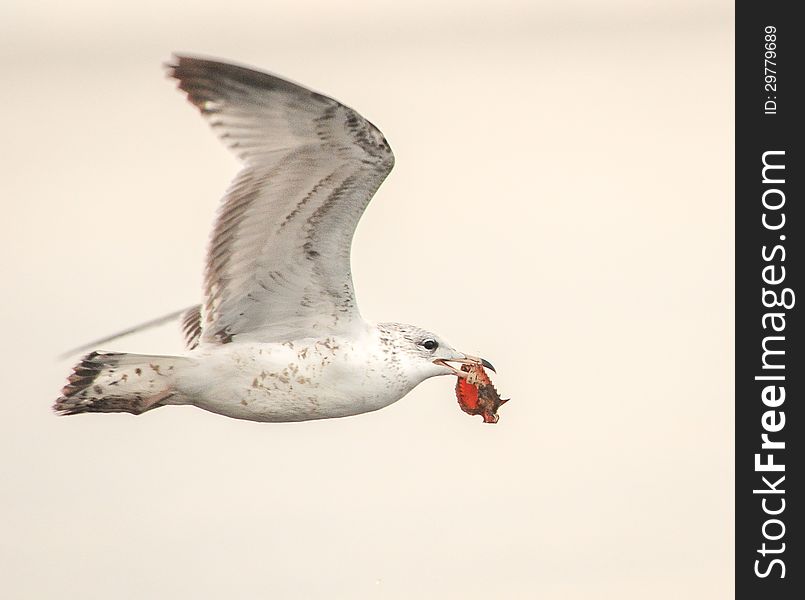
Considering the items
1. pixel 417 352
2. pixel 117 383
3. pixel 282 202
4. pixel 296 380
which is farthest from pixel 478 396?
pixel 117 383

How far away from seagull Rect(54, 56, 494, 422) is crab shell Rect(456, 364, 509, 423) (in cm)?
10

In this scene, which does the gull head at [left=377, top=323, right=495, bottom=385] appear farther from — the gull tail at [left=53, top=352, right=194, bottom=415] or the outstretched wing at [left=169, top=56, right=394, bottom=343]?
the gull tail at [left=53, top=352, right=194, bottom=415]

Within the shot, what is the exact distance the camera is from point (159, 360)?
2.76 meters

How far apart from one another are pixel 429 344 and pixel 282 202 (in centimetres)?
45

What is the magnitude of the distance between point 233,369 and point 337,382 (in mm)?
216

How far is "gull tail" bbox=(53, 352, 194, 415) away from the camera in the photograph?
8.96 ft

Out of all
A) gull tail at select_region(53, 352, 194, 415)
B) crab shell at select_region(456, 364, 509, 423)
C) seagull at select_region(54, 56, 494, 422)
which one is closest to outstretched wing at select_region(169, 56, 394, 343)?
seagull at select_region(54, 56, 494, 422)

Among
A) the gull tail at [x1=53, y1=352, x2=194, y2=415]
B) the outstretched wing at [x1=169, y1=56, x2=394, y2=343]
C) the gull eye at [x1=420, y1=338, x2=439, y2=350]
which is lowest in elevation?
the gull tail at [x1=53, y1=352, x2=194, y2=415]

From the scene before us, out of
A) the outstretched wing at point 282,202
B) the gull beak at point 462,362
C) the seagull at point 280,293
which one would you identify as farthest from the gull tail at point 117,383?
the gull beak at point 462,362

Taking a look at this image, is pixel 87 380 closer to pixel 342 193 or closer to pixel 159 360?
pixel 159 360

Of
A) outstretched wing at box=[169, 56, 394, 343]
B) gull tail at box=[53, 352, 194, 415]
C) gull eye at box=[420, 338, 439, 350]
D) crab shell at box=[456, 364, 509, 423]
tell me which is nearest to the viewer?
outstretched wing at box=[169, 56, 394, 343]

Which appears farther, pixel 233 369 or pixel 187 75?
pixel 233 369

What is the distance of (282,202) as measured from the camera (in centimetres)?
270
